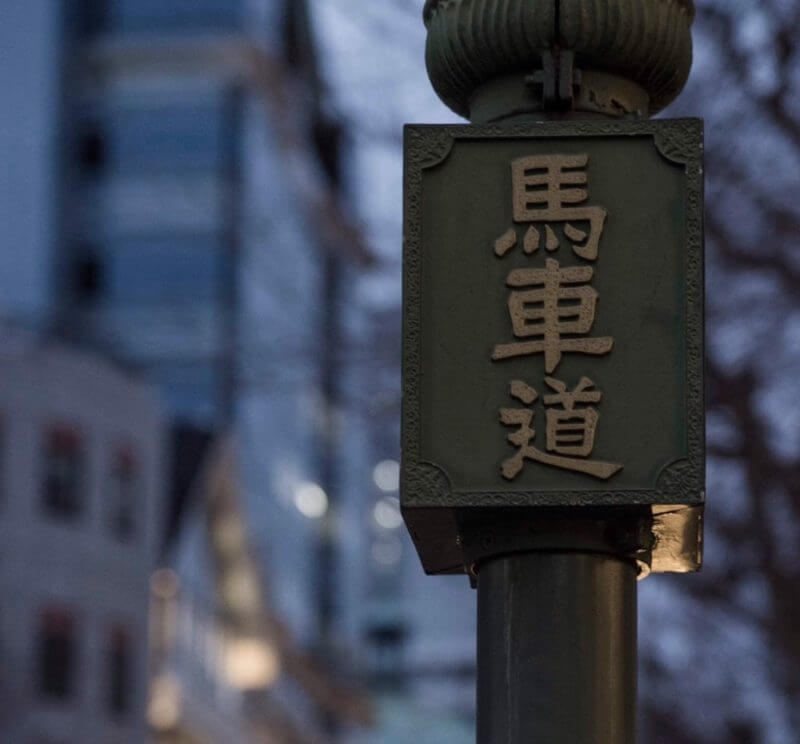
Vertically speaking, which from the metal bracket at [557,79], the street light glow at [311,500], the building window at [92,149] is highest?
the building window at [92,149]

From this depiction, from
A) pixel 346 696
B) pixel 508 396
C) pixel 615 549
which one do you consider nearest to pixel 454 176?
pixel 508 396

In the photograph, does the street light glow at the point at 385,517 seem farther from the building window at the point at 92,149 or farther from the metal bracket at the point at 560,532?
the metal bracket at the point at 560,532

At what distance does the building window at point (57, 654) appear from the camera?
37406 millimetres

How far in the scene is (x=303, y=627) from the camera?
78562 mm

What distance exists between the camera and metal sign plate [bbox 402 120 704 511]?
15.7 ft

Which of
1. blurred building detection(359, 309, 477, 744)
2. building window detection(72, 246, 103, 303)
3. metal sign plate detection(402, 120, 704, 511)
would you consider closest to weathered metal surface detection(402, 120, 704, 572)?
metal sign plate detection(402, 120, 704, 511)

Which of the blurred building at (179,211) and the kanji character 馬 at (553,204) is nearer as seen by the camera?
the kanji character 馬 at (553,204)

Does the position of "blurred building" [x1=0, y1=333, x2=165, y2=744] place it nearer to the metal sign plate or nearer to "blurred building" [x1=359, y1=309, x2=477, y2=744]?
the metal sign plate

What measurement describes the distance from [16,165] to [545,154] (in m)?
71.5

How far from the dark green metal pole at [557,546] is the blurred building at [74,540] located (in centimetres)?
3147

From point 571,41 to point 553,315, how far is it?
0.67 metres

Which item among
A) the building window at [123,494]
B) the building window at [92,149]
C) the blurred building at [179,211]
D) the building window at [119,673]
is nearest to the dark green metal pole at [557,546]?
the building window at [119,673]

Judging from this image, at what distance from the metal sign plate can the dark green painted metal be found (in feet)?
0.59

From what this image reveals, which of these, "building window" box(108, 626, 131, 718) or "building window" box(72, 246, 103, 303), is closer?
"building window" box(108, 626, 131, 718)
